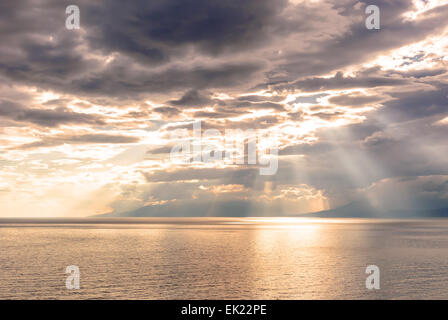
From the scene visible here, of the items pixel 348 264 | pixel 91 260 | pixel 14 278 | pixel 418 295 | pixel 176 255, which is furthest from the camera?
pixel 176 255

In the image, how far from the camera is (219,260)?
295 ft

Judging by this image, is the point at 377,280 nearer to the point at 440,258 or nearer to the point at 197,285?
the point at 197,285

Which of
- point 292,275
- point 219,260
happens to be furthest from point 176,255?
point 292,275

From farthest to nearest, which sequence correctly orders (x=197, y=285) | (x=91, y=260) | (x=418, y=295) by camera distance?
(x=91, y=260), (x=197, y=285), (x=418, y=295)

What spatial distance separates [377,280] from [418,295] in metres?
8.66

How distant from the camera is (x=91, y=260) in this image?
8950 centimetres

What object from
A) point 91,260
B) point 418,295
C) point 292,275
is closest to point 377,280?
point 418,295

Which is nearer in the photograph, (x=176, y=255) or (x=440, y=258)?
(x=440, y=258)
